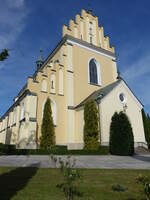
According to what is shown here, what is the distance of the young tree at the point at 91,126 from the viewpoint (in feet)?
59.2

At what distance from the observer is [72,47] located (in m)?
24.7

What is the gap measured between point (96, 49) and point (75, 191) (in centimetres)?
2413

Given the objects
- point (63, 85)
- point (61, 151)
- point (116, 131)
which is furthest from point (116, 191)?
point (63, 85)

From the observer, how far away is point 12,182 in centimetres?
636

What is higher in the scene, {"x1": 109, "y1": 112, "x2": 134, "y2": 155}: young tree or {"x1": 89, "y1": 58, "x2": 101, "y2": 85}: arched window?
{"x1": 89, "y1": 58, "x2": 101, "y2": 85}: arched window

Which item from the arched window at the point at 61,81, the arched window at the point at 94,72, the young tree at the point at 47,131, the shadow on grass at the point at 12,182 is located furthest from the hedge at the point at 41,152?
the arched window at the point at 94,72

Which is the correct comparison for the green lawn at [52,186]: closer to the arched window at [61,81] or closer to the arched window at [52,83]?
the arched window at [52,83]

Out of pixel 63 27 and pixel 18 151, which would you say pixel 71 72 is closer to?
pixel 63 27

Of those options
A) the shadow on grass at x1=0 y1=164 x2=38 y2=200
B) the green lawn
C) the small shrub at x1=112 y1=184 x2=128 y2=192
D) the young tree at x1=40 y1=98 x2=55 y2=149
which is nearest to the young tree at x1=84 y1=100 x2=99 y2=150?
the young tree at x1=40 y1=98 x2=55 y2=149

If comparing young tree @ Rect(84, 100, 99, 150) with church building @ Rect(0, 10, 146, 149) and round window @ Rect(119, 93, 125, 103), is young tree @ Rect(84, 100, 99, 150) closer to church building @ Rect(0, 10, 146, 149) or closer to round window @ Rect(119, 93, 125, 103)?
church building @ Rect(0, 10, 146, 149)

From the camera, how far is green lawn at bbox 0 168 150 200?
498 cm

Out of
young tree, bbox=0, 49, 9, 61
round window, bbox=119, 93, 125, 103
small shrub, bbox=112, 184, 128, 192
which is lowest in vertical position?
small shrub, bbox=112, 184, 128, 192

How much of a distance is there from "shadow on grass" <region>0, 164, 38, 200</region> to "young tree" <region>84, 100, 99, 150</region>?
10.7m

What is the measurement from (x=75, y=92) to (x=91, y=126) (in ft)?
19.7
